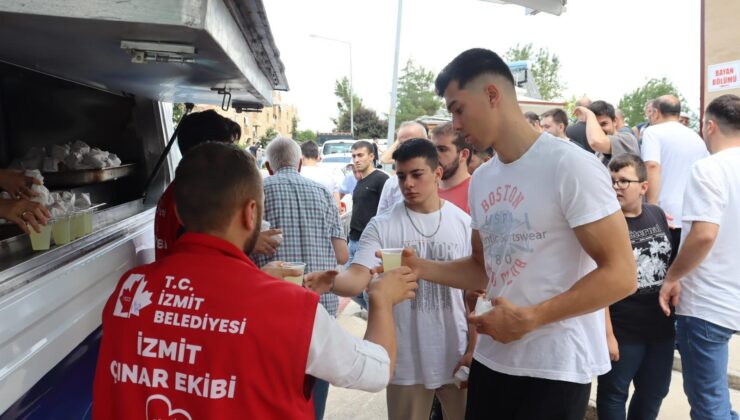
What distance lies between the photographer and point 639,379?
3227 mm

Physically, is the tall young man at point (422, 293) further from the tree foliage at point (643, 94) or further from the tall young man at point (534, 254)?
the tree foliage at point (643, 94)

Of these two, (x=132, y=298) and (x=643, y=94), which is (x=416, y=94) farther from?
(x=132, y=298)

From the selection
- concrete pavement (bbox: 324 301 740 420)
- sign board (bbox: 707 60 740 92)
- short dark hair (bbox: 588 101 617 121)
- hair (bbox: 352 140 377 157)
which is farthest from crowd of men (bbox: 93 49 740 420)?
sign board (bbox: 707 60 740 92)

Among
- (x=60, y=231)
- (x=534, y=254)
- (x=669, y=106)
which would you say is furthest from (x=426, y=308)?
(x=669, y=106)

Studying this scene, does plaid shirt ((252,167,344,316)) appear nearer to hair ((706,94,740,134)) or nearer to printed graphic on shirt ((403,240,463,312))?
printed graphic on shirt ((403,240,463,312))

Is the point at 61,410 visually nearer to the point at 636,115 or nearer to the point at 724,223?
the point at 724,223

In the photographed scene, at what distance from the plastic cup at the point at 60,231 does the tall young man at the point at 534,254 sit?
1938mm

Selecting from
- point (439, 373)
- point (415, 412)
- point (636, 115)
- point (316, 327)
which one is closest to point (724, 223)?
point (439, 373)

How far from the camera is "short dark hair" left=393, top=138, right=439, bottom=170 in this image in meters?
3.00

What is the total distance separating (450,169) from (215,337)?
2.91m

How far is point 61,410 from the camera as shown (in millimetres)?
2012

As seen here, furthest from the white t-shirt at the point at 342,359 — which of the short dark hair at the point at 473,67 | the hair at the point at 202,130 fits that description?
the hair at the point at 202,130

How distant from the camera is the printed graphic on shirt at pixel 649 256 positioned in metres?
3.17

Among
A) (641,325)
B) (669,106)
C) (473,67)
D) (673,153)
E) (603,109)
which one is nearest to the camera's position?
(473,67)
